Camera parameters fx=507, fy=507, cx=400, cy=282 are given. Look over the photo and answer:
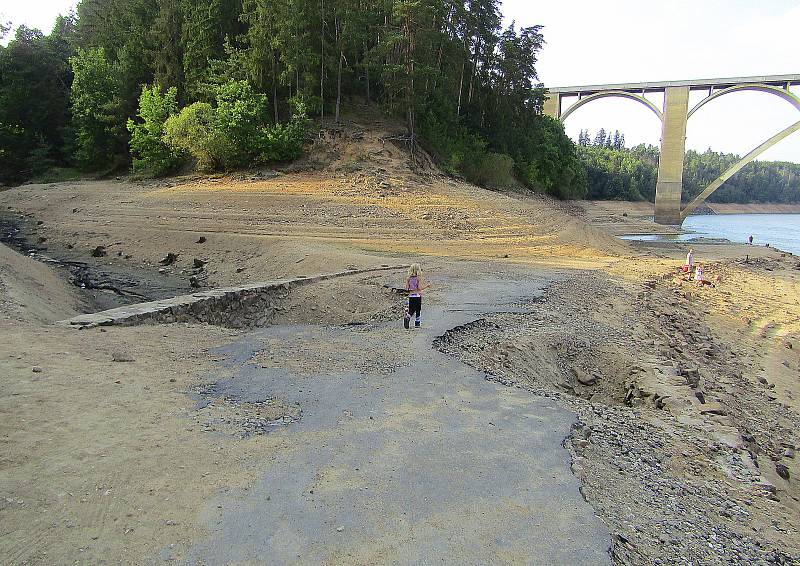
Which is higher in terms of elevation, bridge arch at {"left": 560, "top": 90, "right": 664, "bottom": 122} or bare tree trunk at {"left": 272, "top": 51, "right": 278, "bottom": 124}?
bridge arch at {"left": 560, "top": 90, "right": 664, "bottom": 122}

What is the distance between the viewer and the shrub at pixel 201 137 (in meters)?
25.6

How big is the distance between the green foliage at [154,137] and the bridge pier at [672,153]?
165 feet

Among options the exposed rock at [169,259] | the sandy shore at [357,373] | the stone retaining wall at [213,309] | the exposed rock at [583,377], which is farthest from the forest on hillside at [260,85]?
the exposed rock at [583,377]

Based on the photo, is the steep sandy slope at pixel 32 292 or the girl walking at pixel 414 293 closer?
the girl walking at pixel 414 293

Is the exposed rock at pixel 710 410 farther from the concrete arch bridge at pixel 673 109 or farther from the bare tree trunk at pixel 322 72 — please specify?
the concrete arch bridge at pixel 673 109

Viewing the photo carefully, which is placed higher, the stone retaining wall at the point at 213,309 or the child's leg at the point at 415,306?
the child's leg at the point at 415,306

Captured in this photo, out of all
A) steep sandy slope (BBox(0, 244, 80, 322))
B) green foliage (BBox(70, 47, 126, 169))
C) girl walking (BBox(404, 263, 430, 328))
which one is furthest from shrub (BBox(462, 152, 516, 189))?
girl walking (BBox(404, 263, 430, 328))

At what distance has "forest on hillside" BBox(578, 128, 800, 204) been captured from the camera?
70.6 metres

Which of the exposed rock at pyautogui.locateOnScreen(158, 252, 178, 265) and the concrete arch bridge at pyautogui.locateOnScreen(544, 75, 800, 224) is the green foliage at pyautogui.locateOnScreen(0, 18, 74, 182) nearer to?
the exposed rock at pyautogui.locateOnScreen(158, 252, 178, 265)

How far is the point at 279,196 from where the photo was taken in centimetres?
2295

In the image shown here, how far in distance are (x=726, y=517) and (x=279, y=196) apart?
21.3 meters

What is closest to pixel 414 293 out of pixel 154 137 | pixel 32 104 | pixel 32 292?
pixel 32 292

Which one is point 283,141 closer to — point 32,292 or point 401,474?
point 32,292

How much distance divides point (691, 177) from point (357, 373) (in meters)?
104
